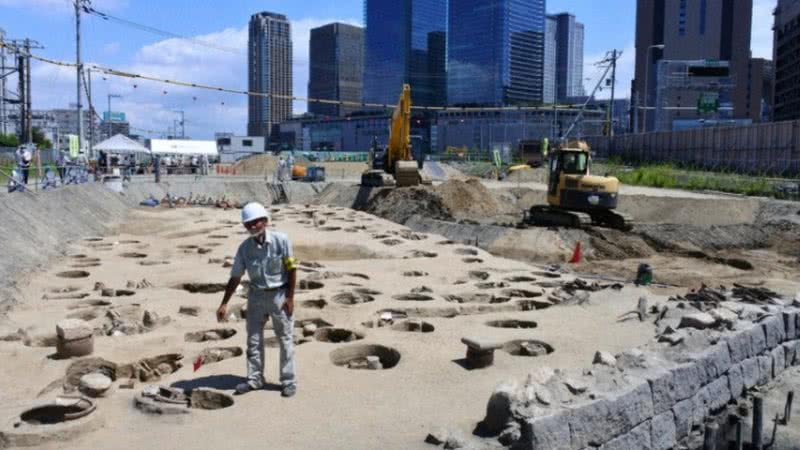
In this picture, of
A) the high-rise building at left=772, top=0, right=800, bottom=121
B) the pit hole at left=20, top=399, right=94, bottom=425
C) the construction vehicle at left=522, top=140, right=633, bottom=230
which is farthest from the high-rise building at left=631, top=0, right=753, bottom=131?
the pit hole at left=20, top=399, right=94, bottom=425

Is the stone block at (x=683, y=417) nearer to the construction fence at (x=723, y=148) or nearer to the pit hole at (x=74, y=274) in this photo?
the pit hole at (x=74, y=274)

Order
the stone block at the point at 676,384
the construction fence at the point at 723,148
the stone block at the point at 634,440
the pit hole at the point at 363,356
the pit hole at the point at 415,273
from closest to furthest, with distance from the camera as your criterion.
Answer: the stone block at the point at 634,440, the stone block at the point at 676,384, the pit hole at the point at 363,356, the pit hole at the point at 415,273, the construction fence at the point at 723,148

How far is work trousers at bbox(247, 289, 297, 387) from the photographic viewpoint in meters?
6.92

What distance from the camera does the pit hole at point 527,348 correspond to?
9875mm

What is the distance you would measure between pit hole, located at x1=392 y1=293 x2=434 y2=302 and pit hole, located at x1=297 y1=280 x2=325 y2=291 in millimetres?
1787

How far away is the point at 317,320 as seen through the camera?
1140 centimetres

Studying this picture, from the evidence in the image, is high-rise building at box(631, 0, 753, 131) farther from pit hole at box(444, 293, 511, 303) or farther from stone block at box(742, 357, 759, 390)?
stone block at box(742, 357, 759, 390)

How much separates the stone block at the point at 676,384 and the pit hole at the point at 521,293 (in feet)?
18.0

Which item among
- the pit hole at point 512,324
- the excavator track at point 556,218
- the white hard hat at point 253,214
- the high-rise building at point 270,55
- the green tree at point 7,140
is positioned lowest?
the pit hole at point 512,324

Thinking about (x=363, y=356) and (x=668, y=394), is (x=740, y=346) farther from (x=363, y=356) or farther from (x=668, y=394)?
(x=363, y=356)

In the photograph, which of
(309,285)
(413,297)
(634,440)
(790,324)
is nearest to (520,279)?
(413,297)

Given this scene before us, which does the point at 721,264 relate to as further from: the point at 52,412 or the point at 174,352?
the point at 52,412

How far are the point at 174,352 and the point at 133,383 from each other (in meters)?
1.37

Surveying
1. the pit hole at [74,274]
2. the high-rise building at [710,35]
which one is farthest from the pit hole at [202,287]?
the high-rise building at [710,35]
